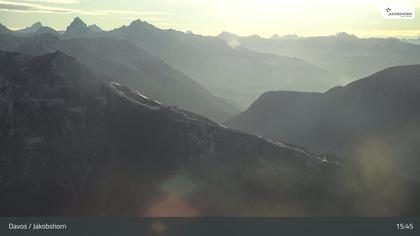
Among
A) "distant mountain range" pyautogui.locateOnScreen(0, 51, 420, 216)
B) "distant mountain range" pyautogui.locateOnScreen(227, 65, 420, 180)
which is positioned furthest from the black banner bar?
"distant mountain range" pyautogui.locateOnScreen(227, 65, 420, 180)

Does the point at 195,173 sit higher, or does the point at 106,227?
the point at 106,227

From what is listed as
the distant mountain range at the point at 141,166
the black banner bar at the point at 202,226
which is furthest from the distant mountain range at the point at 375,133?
the black banner bar at the point at 202,226

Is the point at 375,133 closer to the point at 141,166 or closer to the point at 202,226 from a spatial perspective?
the point at 141,166

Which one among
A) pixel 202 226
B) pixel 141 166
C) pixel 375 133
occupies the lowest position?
pixel 141 166

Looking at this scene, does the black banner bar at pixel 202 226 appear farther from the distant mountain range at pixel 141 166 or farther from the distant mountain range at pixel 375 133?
the distant mountain range at pixel 375 133

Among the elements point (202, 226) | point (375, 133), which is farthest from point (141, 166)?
point (375, 133)

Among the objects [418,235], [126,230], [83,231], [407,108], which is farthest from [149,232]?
[407,108]

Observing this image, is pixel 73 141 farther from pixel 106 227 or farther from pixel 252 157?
pixel 106 227

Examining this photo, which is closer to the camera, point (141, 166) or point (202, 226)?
point (202, 226)
